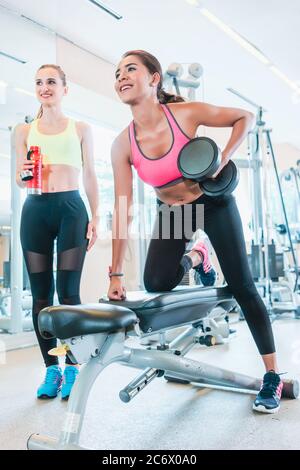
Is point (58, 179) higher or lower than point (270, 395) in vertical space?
higher

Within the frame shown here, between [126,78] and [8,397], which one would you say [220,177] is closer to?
[126,78]

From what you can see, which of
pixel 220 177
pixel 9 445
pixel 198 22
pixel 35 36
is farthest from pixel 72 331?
pixel 198 22

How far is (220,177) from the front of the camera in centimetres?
150

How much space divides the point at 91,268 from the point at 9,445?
2.36m

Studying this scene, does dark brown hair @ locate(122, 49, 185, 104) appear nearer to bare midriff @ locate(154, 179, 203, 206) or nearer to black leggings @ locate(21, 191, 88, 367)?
bare midriff @ locate(154, 179, 203, 206)

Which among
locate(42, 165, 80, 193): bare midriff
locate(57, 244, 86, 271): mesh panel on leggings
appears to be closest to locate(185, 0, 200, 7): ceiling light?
locate(42, 165, 80, 193): bare midriff

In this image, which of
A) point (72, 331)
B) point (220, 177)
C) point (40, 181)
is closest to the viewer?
point (72, 331)

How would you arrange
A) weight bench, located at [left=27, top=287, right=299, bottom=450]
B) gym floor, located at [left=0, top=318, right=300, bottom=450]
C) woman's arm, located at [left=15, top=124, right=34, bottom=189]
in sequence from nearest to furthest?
weight bench, located at [left=27, top=287, right=299, bottom=450]
gym floor, located at [left=0, top=318, right=300, bottom=450]
woman's arm, located at [left=15, top=124, right=34, bottom=189]

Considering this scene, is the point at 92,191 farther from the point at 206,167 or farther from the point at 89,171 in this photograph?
the point at 206,167

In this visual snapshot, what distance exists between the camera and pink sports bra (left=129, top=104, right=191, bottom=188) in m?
1.59

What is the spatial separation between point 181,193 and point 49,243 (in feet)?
2.00

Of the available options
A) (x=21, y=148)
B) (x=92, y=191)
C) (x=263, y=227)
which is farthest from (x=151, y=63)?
(x=263, y=227)

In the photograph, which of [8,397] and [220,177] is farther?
[8,397]

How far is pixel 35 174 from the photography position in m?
1.73
